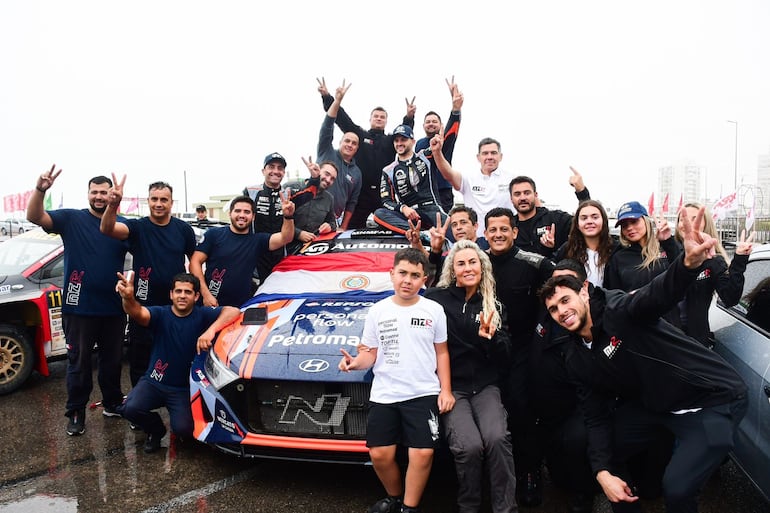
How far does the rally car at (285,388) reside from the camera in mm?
3162

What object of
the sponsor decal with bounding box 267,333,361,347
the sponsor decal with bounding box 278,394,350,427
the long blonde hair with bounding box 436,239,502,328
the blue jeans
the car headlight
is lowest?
the blue jeans

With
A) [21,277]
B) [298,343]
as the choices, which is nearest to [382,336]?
[298,343]

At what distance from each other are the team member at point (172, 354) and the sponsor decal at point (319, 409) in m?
0.90

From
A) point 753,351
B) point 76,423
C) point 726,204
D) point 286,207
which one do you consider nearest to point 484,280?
point 753,351

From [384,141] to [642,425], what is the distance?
206 inches

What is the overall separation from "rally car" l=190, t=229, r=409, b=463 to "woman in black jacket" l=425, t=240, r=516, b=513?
560 millimetres

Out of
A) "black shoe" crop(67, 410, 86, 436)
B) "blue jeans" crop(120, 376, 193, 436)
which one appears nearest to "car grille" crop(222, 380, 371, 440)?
"blue jeans" crop(120, 376, 193, 436)

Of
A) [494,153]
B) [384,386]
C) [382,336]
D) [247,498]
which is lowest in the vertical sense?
[247,498]

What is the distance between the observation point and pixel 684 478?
8.14 feet

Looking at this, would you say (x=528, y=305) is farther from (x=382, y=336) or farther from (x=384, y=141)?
(x=384, y=141)

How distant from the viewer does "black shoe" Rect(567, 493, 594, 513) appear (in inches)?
122

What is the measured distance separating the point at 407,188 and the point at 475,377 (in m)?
3.14

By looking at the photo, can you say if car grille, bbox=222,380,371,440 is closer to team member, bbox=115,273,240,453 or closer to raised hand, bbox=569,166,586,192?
team member, bbox=115,273,240,453

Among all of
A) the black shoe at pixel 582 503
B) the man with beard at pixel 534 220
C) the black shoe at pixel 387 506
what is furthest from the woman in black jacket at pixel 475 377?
the man with beard at pixel 534 220
